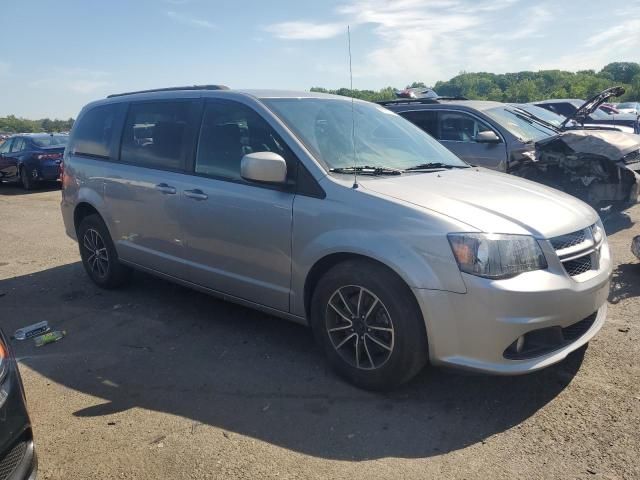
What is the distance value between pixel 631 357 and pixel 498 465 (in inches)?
64.6

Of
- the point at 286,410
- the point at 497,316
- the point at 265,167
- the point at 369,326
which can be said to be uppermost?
the point at 265,167

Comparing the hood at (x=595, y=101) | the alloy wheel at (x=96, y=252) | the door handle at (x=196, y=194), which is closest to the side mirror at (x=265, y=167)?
the door handle at (x=196, y=194)

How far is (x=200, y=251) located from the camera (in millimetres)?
4418

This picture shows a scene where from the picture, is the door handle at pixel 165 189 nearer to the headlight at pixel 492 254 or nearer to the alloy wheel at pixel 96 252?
the alloy wheel at pixel 96 252

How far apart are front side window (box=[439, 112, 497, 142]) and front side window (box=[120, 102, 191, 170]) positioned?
5.12 meters

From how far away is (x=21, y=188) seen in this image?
656 inches

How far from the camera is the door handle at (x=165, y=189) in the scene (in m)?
4.58

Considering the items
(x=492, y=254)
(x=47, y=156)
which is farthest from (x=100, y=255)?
(x=47, y=156)

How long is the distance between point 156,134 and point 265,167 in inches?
69.4

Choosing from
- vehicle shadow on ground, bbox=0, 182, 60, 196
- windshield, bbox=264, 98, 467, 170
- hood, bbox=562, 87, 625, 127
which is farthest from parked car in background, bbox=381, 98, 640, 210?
vehicle shadow on ground, bbox=0, 182, 60, 196

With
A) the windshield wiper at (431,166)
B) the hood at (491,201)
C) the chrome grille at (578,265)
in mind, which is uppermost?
the windshield wiper at (431,166)

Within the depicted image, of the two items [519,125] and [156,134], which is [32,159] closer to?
[156,134]

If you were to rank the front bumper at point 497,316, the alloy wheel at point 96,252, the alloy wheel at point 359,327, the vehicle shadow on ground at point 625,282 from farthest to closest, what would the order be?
the alloy wheel at point 96,252 → the vehicle shadow on ground at point 625,282 → the alloy wheel at point 359,327 → the front bumper at point 497,316

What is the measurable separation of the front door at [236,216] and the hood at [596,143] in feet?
17.5
